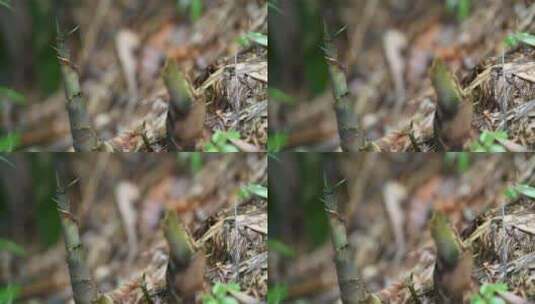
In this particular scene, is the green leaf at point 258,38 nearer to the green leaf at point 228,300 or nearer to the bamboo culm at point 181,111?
the bamboo culm at point 181,111

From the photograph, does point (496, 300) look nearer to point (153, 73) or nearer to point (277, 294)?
point (277, 294)

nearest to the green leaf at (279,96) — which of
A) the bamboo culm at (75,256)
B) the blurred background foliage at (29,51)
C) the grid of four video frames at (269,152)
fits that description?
the grid of four video frames at (269,152)

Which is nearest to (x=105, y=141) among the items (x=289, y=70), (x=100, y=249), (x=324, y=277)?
(x=100, y=249)

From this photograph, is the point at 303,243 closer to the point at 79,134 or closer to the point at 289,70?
the point at 289,70

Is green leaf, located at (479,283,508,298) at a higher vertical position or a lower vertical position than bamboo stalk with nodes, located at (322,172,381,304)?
lower

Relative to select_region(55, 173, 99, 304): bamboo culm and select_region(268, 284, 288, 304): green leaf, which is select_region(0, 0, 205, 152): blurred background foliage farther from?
select_region(268, 284, 288, 304): green leaf

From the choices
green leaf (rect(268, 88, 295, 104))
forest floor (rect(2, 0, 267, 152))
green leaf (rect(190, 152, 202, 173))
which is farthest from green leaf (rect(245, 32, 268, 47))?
green leaf (rect(190, 152, 202, 173))
